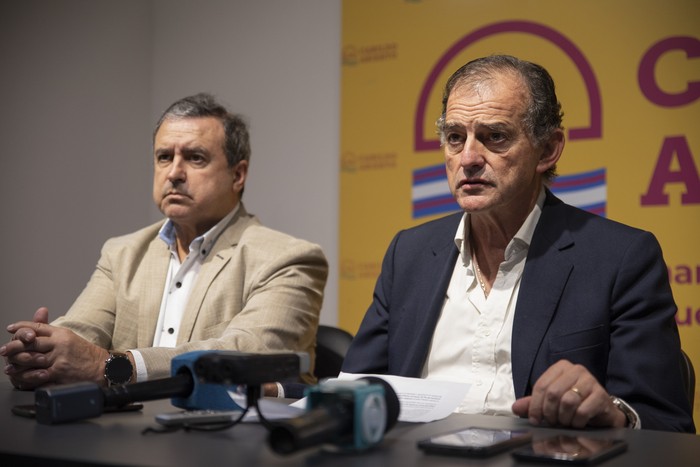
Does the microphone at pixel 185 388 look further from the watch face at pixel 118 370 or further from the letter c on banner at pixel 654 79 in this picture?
the letter c on banner at pixel 654 79

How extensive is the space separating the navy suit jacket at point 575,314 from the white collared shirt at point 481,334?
37 mm

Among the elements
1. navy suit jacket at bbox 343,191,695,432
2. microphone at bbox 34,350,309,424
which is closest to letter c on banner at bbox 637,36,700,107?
navy suit jacket at bbox 343,191,695,432

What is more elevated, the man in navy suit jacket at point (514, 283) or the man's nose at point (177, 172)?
the man's nose at point (177, 172)

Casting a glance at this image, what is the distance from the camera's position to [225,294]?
2.84 metres

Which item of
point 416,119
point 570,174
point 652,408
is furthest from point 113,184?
point 652,408

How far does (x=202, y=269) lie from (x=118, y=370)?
91 centimetres

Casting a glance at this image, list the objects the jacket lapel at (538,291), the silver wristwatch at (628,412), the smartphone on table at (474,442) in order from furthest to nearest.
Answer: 1. the jacket lapel at (538,291)
2. the silver wristwatch at (628,412)
3. the smartphone on table at (474,442)

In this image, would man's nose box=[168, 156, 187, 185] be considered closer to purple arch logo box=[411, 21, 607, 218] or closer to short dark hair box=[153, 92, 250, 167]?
short dark hair box=[153, 92, 250, 167]

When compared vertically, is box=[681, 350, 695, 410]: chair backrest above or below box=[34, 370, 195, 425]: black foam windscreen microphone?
below

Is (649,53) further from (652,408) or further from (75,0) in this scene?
(75,0)

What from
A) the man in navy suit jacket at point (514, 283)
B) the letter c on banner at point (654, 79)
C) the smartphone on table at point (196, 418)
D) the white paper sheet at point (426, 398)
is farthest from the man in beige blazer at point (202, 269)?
the letter c on banner at point (654, 79)

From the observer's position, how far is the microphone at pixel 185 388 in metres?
1.21

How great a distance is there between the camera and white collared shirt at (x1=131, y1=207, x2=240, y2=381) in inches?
115

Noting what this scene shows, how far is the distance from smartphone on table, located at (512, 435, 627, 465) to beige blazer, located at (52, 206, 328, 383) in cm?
147
